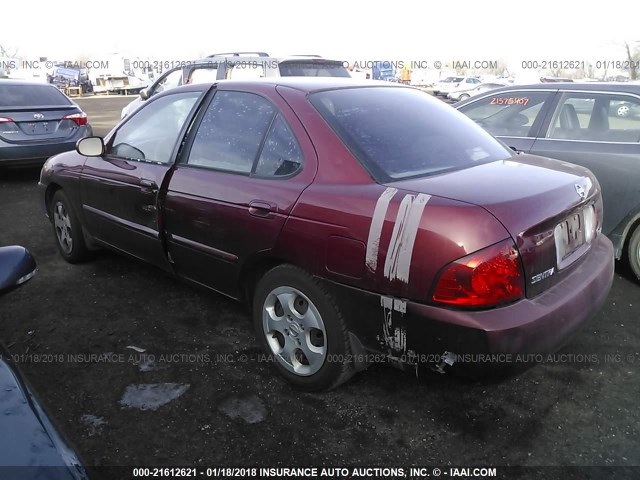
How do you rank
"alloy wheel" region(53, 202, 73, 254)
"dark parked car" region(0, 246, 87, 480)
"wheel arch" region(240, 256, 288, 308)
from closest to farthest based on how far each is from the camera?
1. "dark parked car" region(0, 246, 87, 480)
2. "wheel arch" region(240, 256, 288, 308)
3. "alloy wheel" region(53, 202, 73, 254)

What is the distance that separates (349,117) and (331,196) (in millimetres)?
552

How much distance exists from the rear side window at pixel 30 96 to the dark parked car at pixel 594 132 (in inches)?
262

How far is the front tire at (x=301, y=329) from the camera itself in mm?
2400

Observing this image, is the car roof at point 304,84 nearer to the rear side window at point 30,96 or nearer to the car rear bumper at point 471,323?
the car rear bumper at point 471,323

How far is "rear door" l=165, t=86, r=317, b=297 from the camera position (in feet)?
8.42

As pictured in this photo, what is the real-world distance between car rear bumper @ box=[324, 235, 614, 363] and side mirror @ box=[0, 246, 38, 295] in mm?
1262

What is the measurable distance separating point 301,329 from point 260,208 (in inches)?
25.8

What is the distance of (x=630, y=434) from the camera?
2.37 m

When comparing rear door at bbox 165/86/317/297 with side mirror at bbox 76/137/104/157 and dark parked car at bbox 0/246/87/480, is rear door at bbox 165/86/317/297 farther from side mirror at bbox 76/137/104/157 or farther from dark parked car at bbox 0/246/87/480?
dark parked car at bbox 0/246/87/480

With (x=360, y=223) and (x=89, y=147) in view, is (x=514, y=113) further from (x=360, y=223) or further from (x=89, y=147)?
(x=89, y=147)

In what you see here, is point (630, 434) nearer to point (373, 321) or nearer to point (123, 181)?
point (373, 321)

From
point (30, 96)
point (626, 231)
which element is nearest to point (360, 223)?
point (626, 231)

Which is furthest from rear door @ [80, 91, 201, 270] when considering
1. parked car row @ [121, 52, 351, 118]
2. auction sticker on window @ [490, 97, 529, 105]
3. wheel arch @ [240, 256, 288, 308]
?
parked car row @ [121, 52, 351, 118]

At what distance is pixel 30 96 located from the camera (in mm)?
7750
